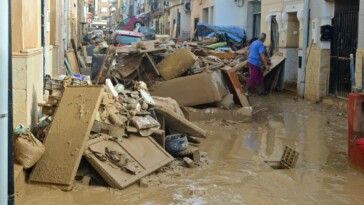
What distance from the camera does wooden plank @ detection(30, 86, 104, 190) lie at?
19.5 feet

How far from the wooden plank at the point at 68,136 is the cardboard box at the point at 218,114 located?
4.38 m

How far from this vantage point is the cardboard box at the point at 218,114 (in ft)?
36.1

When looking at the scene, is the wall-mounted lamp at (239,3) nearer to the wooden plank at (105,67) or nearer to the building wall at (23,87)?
the wooden plank at (105,67)

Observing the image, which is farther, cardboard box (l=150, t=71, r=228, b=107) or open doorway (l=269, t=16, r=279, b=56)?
open doorway (l=269, t=16, r=279, b=56)

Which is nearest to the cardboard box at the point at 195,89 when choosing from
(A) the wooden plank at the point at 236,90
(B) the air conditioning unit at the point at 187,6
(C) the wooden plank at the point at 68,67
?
(A) the wooden plank at the point at 236,90

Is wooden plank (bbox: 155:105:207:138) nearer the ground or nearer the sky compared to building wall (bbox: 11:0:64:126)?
nearer the ground

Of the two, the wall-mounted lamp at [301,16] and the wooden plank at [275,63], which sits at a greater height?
the wall-mounted lamp at [301,16]

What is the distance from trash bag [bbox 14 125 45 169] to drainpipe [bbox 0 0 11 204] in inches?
134

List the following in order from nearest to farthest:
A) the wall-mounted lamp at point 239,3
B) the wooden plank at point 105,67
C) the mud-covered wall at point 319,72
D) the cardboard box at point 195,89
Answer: the cardboard box at point 195,89, the wooden plank at point 105,67, the mud-covered wall at point 319,72, the wall-mounted lamp at point 239,3

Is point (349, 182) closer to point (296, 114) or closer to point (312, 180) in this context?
point (312, 180)

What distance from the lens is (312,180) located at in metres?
6.73

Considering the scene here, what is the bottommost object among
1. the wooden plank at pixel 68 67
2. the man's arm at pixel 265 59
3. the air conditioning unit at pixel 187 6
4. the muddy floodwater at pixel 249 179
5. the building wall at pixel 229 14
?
the muddy floodwater at pixel 249 179

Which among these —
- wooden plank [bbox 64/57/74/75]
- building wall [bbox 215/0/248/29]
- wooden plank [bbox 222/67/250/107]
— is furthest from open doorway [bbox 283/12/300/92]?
building wall [bbox 215/0/248/29]

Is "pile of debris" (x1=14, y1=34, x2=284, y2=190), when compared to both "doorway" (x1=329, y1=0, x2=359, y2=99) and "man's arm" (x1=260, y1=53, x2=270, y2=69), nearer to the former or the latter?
"doorway" (x1=329, y1=0, x2=359, y2=99)
